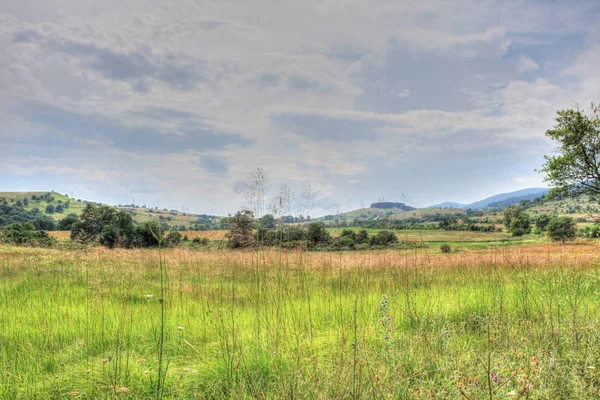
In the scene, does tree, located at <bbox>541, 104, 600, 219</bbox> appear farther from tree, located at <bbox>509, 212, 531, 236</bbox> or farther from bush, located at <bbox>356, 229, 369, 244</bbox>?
tree, located at <bbox>509, 212, 531, 236</bbox>

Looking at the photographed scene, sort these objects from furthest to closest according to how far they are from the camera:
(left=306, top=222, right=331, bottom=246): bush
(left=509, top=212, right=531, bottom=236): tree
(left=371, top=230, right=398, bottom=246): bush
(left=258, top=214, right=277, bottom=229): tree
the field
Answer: (left=509, top=212, right=531, bottom=236): tree, (left=371, top=230, right=398, bottom=246): bush, (left=306, top=222, right=331, bottom=246): bush, (left=258, top=214, right=277, bottom=229): tree, the field

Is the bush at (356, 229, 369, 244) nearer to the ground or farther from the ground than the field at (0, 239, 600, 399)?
farther from the ground

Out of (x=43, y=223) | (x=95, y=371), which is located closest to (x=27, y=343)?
(x=95, y=371)

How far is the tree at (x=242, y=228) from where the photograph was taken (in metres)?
5.87

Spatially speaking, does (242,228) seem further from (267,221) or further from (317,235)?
(317,235)

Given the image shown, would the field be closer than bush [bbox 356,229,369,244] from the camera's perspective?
Yes

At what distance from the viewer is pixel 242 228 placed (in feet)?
20.0

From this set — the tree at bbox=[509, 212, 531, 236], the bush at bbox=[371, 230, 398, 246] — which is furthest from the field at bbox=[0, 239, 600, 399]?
the tree at bbox=[509, 212, 531, 236]

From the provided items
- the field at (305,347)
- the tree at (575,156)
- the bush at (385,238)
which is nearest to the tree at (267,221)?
the field at (305,347)

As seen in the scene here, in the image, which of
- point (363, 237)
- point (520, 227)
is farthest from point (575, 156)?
point (520, 227)

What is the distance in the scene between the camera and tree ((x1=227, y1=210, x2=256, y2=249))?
5.87 meters

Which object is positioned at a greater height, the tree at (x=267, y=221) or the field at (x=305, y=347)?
the tree at (x=267, y=221)

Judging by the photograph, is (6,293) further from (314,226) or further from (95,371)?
(314,226)

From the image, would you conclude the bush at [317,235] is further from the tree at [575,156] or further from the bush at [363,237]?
the tree at [575,156]
